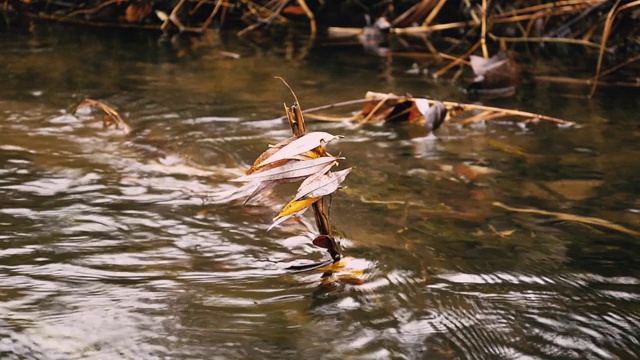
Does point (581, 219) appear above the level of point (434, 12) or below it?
below

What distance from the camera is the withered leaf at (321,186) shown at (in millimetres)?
1191

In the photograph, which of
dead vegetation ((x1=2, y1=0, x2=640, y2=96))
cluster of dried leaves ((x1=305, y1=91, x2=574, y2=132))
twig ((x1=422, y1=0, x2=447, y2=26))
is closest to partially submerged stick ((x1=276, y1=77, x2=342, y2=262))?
cluster of dried leaves ((x1=305, y1=91, x2=574, y2=132))

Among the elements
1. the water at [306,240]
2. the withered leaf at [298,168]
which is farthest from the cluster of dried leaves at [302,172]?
the water at [306,240]

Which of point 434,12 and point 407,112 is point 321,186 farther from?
point 434,12

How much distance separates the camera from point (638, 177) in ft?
6.19

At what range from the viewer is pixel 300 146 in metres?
1.23

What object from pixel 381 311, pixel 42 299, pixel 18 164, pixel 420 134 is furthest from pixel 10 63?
pixel 381 311

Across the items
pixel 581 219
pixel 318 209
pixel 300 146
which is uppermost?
pixel 300 146

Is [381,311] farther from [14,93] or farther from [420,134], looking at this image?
[14,93]

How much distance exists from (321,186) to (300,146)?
0.26 feet

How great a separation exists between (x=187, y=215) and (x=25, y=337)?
62cm

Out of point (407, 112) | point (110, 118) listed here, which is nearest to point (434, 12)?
point (407, 112)

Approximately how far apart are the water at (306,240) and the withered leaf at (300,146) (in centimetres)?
22

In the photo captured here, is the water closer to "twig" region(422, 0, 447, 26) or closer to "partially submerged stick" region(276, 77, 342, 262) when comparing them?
"partially submerged stick" region(276, 77, 342, 262)
